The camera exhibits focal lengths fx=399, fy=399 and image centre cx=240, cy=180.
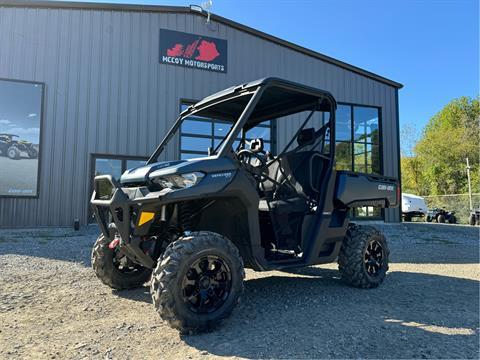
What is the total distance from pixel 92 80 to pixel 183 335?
10.9m

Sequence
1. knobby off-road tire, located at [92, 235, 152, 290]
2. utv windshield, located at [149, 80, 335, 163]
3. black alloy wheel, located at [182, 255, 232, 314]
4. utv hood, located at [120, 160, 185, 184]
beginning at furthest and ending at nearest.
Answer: knobby off-road tire, located at [92, 235, 152, 290], utv windshield, located at [149, 80, 335, 163], utv hood, located at [120, 160, 185, 184], black alloy wheel, located at [182, 255, 232, 314]

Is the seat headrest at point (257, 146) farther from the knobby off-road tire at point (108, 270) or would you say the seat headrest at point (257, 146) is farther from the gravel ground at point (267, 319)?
the knobby off-road tire at point (108, 270)

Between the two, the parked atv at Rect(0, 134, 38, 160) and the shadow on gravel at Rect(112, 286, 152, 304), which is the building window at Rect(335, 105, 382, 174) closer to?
the parked atv at Rect(0, 134, 38, 160)

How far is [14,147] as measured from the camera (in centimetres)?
1158

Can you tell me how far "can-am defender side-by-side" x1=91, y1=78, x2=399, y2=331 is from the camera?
11.2 feet

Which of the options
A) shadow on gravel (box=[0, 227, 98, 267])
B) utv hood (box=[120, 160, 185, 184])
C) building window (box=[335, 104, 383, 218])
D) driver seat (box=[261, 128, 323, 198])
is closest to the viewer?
utv hood (box=[120, 160, 185, 184])

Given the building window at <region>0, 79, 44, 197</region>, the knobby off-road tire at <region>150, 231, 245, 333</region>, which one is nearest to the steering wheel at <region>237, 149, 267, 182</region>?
the knobby off-road tire at <region>150, 231, 245, 333</region>

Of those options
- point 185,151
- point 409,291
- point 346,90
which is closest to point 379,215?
point 346,90

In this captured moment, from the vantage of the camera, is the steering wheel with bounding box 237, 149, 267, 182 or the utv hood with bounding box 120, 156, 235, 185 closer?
the utv hood with bounding box 120, 156, 235, 185

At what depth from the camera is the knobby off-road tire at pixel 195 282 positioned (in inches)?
125

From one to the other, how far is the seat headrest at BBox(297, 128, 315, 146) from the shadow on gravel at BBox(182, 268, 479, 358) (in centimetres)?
185

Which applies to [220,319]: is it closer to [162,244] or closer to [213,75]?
[162,244]

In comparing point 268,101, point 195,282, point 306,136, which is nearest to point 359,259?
point 306,136

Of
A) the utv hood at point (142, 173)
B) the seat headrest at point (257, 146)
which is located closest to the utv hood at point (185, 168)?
the utv hood at point (142, 173)
